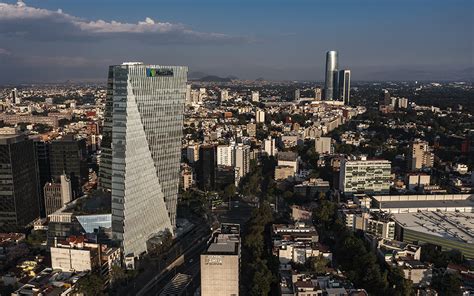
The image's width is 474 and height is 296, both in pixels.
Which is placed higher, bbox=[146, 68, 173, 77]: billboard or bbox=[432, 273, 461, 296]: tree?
bbox=[146, 68, 173, 77]: billboard

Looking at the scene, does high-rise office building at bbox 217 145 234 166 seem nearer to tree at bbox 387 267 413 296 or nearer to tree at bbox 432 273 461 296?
tree at bbox 387 267 413 296

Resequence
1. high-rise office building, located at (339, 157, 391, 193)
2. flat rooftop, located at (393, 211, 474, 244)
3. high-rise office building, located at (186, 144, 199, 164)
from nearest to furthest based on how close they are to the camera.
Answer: flat rooftop, located at (393, 211, 474, 244) < high-rise office building, located at (339, 157, 391, 193) < high-rise office building, located at (186, 144, 199, 164)

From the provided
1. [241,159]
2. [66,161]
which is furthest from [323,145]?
[66,161]

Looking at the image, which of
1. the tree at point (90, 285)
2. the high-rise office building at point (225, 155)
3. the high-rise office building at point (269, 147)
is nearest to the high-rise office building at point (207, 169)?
the high-rise office building at point (225, 155)

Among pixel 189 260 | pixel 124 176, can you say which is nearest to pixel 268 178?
pixel 189 260

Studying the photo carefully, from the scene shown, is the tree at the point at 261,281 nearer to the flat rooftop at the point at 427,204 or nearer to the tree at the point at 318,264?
the tree at the point at 318,264

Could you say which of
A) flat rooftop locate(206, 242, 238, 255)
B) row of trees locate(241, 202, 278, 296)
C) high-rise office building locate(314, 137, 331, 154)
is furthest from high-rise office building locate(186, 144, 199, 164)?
flat rooftop locate(206, 242, 238, 255)
